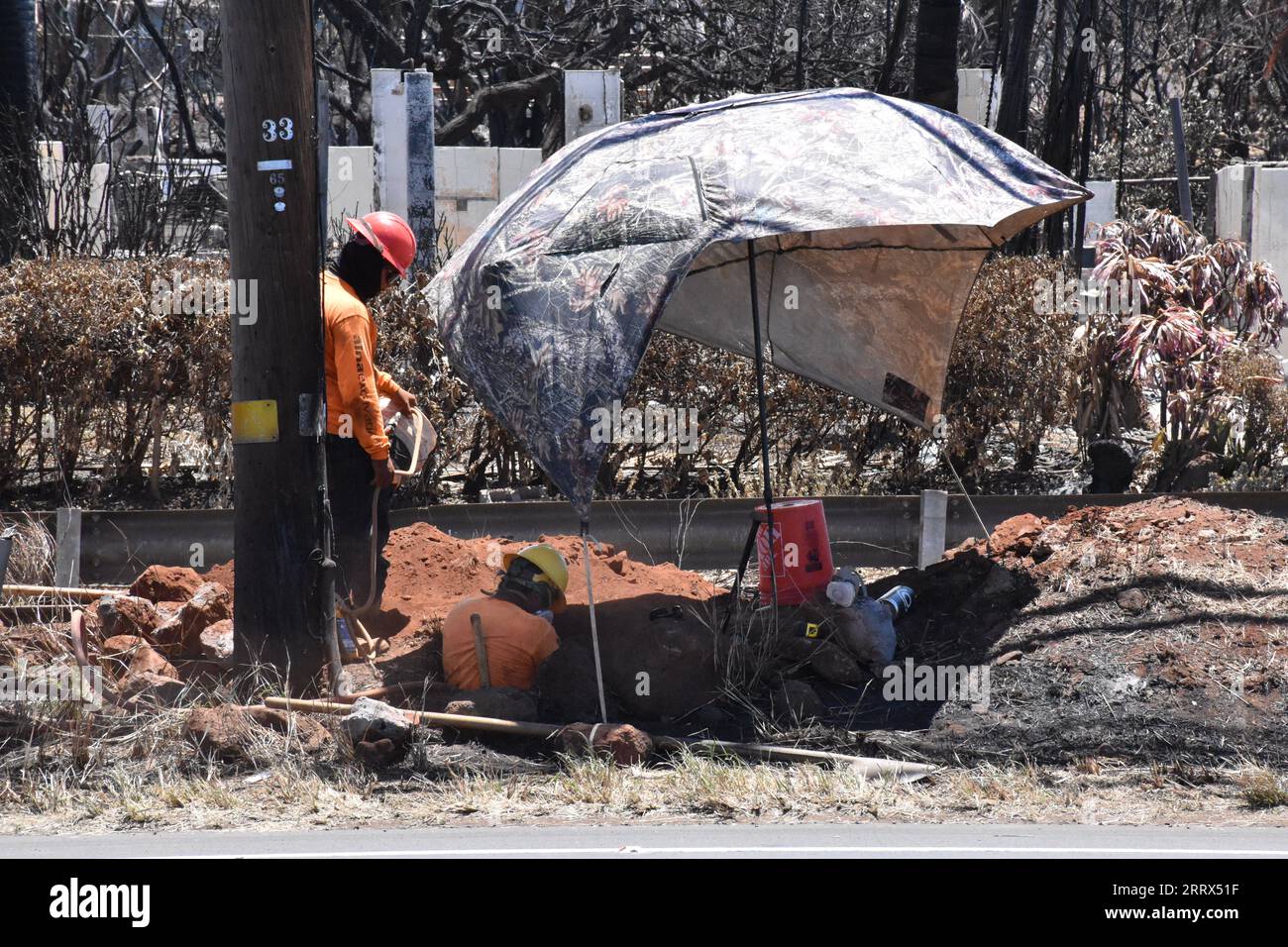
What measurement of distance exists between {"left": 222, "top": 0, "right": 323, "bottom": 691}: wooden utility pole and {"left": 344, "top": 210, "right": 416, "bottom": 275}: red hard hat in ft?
1.67

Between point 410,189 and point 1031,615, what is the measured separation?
8.90m

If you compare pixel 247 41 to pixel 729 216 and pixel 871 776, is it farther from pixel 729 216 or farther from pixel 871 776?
pixel 871 776

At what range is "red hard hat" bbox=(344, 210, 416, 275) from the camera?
289 inches

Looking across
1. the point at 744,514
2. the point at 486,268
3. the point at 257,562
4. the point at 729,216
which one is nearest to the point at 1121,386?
the point at 744,514

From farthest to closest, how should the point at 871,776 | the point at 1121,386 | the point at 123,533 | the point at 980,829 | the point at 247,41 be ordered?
1. the point at 1121,386
2. the point at 123,533
3. the point at 247,41
4. the point at 871,776
5. the point at 980,829

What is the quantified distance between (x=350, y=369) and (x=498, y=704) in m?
1.82

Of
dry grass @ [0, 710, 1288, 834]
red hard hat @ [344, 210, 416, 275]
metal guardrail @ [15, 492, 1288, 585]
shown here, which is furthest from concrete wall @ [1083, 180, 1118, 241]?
dry grass @ [0, 710, 1288, 834]

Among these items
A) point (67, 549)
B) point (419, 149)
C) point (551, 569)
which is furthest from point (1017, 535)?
point (419, 149)

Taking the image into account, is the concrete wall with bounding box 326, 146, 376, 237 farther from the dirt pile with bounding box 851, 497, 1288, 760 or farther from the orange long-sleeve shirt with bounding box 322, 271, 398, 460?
the dirt pile with bounding box 851, 497, 1288, 760

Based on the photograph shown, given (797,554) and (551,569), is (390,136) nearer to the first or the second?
(551,569)

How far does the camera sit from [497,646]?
708 centimetres

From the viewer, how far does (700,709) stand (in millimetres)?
6910

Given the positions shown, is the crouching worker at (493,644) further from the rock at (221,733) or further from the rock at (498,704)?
the rock at (221,733)

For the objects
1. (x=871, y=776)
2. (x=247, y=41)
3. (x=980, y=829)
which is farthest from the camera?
(x=247, y=41)
